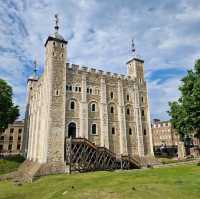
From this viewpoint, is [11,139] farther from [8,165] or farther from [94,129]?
[94,129]

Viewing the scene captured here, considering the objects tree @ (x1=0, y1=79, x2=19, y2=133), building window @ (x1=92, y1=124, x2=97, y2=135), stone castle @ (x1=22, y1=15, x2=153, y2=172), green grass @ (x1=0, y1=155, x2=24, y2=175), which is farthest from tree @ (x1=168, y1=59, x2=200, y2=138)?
tree @ (x1=0, y1=79, x2=19, y2=133)

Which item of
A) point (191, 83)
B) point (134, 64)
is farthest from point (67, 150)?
point (134, 64)

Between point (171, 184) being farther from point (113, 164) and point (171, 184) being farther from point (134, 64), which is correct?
point (134, 64)

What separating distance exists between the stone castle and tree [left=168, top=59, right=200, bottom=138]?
10462 mm

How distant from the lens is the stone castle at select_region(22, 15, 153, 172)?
2917cm

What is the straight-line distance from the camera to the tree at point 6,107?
1422 inches

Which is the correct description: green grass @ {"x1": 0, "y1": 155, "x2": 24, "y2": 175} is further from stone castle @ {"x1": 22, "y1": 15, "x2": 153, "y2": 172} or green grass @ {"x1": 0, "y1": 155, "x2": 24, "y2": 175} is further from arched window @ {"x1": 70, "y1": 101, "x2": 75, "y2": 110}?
arched window @ {"x1": 70, "y1": 101, "x2": 75, "y2": 110}

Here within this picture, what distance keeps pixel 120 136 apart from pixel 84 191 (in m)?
21.0

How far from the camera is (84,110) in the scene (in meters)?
32.9

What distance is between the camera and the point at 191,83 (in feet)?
84.6

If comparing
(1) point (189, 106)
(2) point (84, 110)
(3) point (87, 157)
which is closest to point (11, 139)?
(2) point (84, 110)

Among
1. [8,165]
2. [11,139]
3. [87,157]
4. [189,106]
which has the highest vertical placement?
[189,106]

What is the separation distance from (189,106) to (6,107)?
30.3m

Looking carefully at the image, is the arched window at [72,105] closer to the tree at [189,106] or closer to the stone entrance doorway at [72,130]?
the stone entrance doorway at [72,130]
